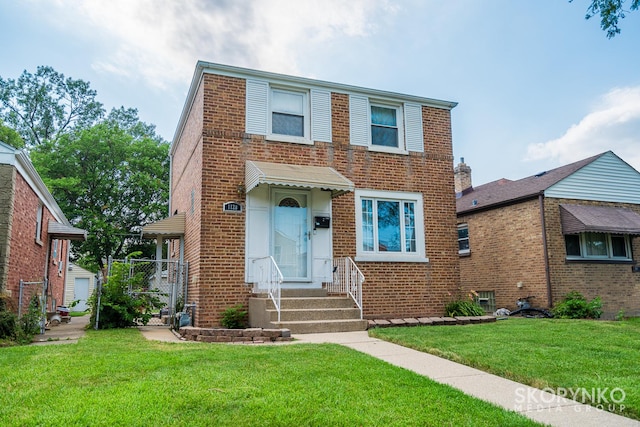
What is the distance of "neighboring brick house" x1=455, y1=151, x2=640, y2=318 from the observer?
14.8 metres

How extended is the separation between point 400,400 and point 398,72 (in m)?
12.6

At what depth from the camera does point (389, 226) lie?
1184 cm

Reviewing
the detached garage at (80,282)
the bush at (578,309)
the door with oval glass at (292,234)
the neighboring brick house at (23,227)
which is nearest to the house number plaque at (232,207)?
the door with oval glass at (292,234)

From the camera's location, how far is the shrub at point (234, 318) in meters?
9.90

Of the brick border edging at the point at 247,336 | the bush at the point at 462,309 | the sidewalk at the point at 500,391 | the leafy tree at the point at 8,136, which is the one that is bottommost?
the sidewalk at the point at 500,391

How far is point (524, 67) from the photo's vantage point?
14.6 m

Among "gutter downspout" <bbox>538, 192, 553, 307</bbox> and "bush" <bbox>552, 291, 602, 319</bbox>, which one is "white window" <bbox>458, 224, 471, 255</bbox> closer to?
"gutter downspout" <bbox>538, 192, 553, 307</bbox>

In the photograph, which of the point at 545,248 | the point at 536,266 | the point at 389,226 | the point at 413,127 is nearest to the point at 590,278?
the point at 536,266

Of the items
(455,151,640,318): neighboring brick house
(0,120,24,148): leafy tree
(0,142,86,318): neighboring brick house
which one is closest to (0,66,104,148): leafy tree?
(0,120,24,148): leafy tree

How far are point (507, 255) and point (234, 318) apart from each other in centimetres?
1016

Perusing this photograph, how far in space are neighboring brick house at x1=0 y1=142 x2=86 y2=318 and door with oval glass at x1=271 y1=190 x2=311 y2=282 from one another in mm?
5194

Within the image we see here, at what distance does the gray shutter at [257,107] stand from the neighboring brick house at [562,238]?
9086 millimetres

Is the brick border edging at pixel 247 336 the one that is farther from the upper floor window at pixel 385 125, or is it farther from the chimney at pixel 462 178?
the chimney at pixel 462 178

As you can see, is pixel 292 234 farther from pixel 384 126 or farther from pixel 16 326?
pixel 16 326
